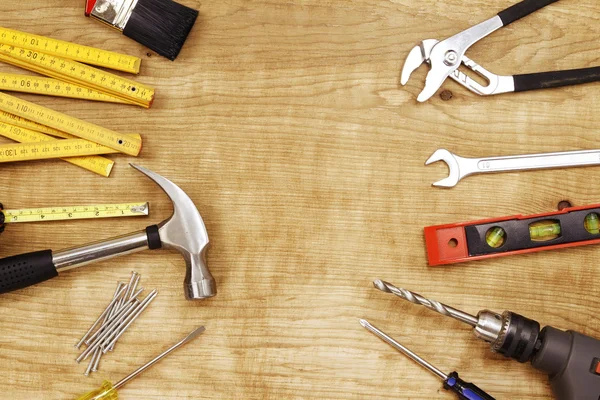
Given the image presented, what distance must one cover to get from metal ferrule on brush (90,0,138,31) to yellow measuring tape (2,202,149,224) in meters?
0.49

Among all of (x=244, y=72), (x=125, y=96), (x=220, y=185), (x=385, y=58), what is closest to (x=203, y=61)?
(x=244, y=72)

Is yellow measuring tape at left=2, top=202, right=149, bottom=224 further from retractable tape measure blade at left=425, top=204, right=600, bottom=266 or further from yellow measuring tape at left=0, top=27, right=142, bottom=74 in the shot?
retractable tape measure blade at left=425, top=204, right=600, bottom=266

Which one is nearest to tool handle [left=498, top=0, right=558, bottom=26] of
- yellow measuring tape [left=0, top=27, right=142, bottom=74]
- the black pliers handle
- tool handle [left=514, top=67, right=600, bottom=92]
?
the black pliers handle

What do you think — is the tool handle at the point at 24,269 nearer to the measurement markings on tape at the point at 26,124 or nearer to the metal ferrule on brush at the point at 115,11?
the measurement markings on tape at the point at 26,124

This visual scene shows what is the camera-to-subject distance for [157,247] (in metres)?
1.69

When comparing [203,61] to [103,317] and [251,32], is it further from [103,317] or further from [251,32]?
[103,317]

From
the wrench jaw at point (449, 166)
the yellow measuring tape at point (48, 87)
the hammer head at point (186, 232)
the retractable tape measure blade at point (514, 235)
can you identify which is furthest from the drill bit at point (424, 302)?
the yellow measuring tape at point (48, 87)

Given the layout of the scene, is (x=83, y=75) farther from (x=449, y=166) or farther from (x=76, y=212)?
(x=449, y=166)

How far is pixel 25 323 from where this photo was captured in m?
1.76

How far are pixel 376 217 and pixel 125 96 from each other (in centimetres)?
76

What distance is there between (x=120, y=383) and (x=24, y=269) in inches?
15.2

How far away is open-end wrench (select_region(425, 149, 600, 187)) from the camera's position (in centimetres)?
175

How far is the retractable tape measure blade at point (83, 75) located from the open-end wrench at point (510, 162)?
0.83 m

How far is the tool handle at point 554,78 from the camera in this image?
1769mm
